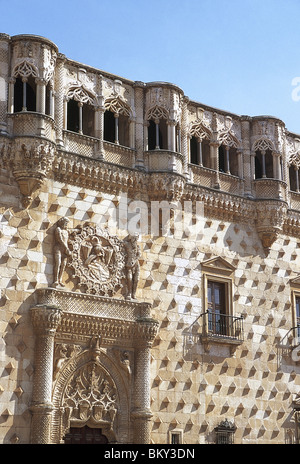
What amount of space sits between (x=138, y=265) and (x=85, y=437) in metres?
5.15

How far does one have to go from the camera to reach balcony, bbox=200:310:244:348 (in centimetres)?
2709

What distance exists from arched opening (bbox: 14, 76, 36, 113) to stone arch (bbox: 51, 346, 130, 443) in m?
6.92

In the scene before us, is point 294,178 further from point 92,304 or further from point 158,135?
point 92,304

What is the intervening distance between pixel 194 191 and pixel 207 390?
20.5 ft

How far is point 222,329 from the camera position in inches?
1094

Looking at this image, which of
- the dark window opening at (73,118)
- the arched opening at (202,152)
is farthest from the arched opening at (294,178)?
the dark window opening at (73,118)

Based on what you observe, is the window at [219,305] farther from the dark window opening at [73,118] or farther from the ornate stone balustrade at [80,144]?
the dark window opening at [73,118]

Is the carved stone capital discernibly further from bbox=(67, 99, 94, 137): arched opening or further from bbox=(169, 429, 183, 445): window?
bbox=(67, 99, 94, 137): arched opening

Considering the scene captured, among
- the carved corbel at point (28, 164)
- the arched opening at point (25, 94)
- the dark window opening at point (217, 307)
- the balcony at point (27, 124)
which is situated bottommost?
the dark window opening at point (217, 307)

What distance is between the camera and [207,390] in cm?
2677

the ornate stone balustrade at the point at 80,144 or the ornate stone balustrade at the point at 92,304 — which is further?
the ornate stone balustrade at the point at 80,144

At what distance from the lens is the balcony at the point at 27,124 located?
963 inches

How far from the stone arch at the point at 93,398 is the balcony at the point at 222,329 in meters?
3.44

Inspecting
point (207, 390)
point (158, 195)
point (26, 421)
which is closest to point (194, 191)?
point (158, 195)
